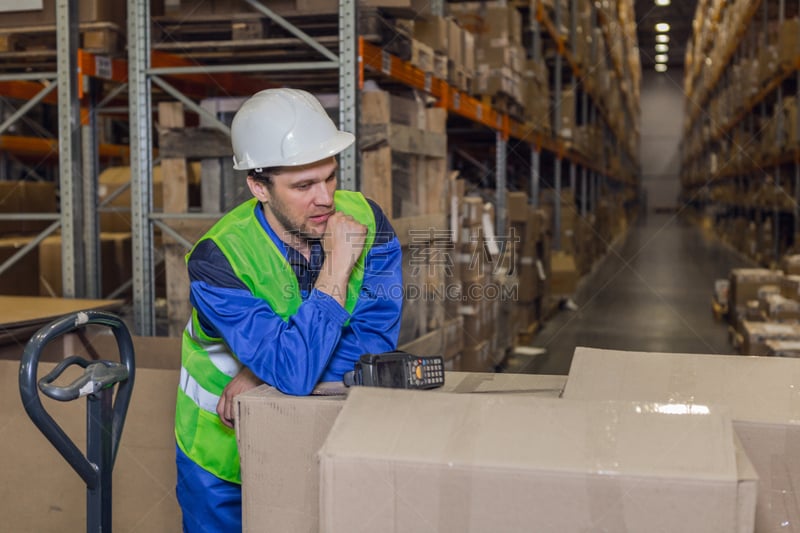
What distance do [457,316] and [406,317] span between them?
1.09m

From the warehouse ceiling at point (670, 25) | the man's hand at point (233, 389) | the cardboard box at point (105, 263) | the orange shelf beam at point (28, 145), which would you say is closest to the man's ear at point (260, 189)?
the man's hand at point (233, 389)

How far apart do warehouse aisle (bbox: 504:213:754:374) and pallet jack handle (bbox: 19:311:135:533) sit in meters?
4.58

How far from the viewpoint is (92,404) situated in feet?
5.67

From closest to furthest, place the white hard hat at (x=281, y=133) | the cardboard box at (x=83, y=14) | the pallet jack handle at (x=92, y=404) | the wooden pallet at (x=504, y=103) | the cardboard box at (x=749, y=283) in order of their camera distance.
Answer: the pallet jack handle at (x=92, y=404), the white hard hat at (x=281, y=133), the cardboard box at (x=83, y=14), the wooden pallet at (x=504, y=103), the cardboard box at (x=749, y=283)

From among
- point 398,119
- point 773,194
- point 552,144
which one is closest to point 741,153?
point 773,194

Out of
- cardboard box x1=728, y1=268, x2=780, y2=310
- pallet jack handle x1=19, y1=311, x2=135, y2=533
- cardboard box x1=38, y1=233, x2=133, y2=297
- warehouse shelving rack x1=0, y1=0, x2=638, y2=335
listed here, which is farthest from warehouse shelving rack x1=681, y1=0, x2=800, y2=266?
pallet jack handle x1=19, y1=311, x2=135, y2=533

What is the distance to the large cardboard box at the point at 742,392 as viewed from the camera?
1.33 metres

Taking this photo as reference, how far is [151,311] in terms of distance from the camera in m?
3.79

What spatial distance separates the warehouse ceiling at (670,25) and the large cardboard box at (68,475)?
21.5 metres

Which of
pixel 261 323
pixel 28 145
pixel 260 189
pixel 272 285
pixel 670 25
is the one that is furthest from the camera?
pixel 670 25

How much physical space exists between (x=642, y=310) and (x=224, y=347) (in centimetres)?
763

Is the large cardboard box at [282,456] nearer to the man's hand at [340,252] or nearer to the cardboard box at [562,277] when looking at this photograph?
the man's hand at [340,252]

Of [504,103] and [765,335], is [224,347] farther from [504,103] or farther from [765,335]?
[504,103]

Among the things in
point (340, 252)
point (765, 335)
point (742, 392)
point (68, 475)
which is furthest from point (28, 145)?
point (742, 392)
